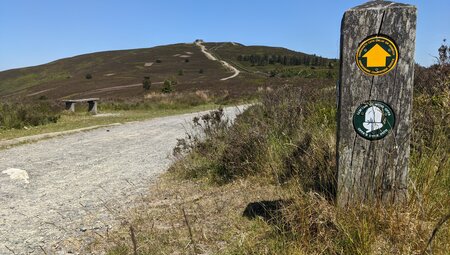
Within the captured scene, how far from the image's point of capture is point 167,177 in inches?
215

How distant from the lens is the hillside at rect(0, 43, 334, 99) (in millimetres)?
64500

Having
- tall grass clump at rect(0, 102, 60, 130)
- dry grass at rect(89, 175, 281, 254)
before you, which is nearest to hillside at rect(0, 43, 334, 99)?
tall grass clump at rect(0, 102, 60, 130)

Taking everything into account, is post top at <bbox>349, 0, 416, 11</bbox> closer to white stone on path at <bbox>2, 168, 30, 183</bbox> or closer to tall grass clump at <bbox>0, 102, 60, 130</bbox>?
white stone on path at <bbox>2, 168, 30, 183</bbox>

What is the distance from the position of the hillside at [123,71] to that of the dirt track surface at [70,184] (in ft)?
159

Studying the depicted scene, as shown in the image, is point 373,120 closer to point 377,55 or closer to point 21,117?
point 377,55

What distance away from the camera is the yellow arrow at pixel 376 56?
7.95 feet

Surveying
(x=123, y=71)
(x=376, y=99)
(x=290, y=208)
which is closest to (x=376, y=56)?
(x=376, y=99)

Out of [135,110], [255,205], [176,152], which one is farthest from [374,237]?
[135,110]

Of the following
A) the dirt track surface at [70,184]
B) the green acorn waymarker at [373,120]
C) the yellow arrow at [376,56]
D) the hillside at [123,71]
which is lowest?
the dirt track surface at [70,184]

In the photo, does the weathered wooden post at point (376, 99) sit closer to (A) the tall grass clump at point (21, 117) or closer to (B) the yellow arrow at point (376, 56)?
(B) the yellow arrow at point (376, 56)

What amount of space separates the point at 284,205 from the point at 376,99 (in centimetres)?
96

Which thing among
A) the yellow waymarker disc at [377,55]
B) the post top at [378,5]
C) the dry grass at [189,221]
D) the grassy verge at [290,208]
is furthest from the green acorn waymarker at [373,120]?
the dry grass at [189,221]

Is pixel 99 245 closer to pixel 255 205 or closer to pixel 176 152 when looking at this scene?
pixel 255 205

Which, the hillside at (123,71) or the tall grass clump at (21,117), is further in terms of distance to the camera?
the hillside at (123,71)
